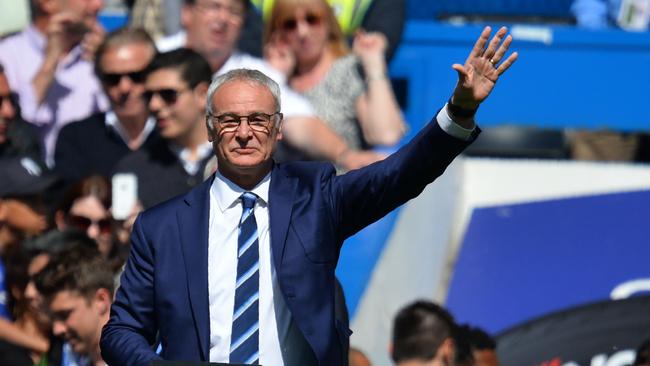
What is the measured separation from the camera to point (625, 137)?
8.67m

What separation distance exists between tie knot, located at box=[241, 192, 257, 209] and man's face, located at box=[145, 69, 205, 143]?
2.66m

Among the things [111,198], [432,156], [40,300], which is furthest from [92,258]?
[432,156]

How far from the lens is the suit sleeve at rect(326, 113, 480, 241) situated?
155 inches

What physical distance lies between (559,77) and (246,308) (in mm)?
4969

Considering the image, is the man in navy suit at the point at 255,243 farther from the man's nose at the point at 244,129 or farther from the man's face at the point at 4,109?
the man's face at the point at 4,109

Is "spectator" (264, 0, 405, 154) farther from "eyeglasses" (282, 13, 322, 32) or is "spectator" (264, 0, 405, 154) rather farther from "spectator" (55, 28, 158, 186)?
"spectator" (55, 28, 158, 186)

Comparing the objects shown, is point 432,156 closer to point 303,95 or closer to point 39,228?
point 39,228

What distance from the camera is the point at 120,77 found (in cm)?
736

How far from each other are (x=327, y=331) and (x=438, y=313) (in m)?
1.87

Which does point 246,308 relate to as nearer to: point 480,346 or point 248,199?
point 248,199

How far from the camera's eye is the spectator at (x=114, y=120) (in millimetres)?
7340

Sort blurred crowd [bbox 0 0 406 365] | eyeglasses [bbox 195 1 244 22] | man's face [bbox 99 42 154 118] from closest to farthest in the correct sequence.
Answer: blurred crowd [bbox 0 0 406 365], man's face [bbox 99 42 154 118], eyeglasses [bbox 195 1 244 22]

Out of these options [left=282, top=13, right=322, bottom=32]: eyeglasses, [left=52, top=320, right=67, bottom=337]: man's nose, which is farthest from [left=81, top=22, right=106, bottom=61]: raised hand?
[left=52, top=320, right=67, bottom=337]: man's nose

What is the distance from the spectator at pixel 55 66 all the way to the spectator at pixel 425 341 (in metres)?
2.86
